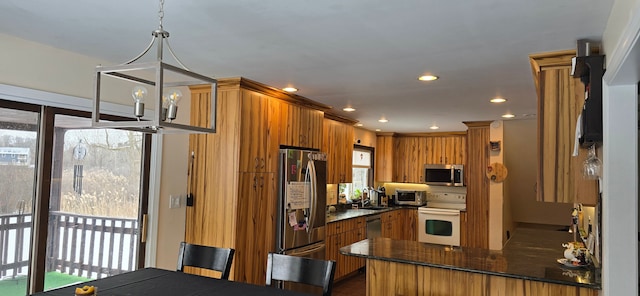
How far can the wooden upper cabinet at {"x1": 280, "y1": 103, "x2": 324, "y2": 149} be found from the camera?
4270mm

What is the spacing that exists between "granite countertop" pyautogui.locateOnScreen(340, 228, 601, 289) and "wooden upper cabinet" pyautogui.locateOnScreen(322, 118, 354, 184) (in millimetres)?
2226

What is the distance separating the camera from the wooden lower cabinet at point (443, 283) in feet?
8.47

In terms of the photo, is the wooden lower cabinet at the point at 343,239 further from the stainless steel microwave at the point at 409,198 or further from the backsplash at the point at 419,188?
the backsplash at the point at 419,188

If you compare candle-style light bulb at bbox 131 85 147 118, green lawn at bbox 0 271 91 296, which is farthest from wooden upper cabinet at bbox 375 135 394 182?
candle-style light bulb at bbox 131 85 147 118

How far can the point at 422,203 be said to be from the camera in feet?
25.2

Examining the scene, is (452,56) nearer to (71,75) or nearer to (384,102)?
(384,102)

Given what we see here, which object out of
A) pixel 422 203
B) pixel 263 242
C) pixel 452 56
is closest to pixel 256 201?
pixel 263 242

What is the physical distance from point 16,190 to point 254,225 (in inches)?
71.3

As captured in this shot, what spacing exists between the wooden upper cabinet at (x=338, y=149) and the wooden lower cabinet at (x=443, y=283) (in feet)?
8.46

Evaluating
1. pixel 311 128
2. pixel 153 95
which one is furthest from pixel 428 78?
pixel 153 95

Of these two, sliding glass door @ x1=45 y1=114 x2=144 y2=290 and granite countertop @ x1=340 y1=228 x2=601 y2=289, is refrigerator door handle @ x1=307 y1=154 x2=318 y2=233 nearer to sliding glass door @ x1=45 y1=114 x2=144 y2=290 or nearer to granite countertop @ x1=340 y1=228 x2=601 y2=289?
granite countertop @ x1=340 y1=228 x2=601 y2=289

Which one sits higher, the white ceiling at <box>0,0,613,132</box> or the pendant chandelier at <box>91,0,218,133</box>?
the white ceiling at <box>0,0,613,132</box>

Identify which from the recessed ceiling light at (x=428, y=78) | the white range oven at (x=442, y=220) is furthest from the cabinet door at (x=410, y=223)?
the recessed ceiling light at (x=428, y=78)

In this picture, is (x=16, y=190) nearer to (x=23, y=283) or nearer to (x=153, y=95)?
(x=23, y=283)
